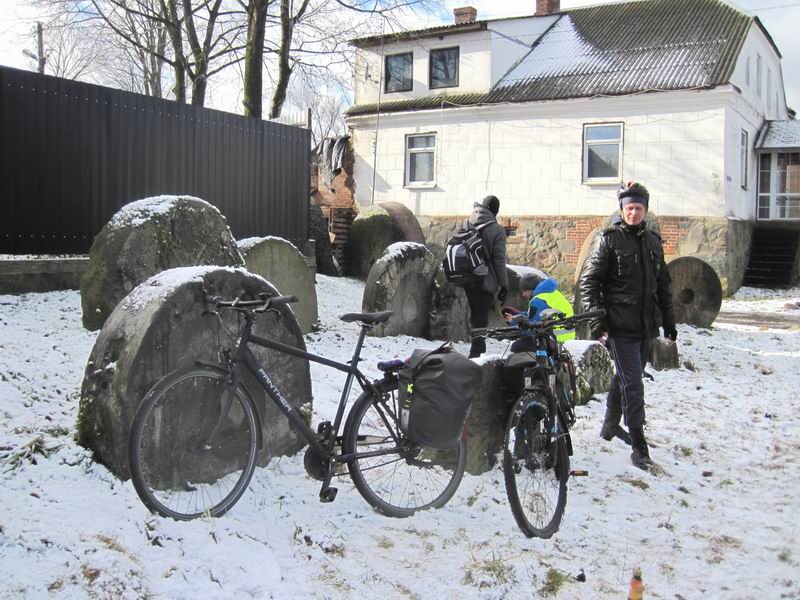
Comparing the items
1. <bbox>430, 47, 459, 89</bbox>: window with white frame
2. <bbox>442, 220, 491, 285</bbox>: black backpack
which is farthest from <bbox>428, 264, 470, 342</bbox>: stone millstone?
<bbox>430, 47, 459, 89</bbox>: window with white frame

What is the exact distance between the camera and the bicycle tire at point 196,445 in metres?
3.40

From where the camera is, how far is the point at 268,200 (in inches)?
452

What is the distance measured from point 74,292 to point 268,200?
176 inches

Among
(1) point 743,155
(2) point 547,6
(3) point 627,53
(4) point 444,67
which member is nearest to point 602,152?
(3) point 627,53

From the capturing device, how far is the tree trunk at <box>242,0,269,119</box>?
14.2m

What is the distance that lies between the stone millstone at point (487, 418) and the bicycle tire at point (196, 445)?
1.46 m

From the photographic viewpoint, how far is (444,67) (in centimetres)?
2094

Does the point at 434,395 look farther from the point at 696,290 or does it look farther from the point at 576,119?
the point at 576,119

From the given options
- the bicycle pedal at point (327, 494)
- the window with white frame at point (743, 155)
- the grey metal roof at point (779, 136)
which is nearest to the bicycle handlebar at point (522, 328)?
the bicycle pedal at point (327, 494)

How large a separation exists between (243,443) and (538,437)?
150 cm

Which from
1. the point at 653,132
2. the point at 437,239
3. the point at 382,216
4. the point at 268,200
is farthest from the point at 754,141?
the point at 268,200

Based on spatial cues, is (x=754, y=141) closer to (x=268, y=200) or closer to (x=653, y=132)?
(x=653, y=132)

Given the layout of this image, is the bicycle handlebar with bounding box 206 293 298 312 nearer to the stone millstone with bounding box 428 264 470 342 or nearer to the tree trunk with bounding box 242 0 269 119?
the stone millstone with bounding box 428 264 470 342

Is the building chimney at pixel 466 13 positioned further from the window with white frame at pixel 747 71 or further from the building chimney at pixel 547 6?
the window with white frame at pixel 747 71
